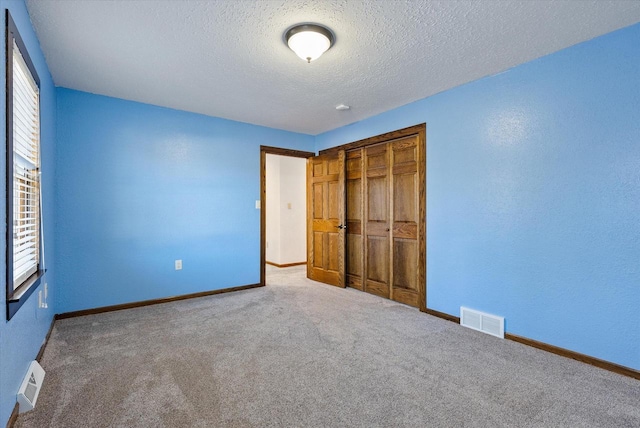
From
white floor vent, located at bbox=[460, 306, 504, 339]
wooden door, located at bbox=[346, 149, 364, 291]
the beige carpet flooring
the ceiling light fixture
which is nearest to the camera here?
the beige carpet flooring

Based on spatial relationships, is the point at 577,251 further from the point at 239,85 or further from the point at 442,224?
the point at 239,85

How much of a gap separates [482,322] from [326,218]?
2.59m

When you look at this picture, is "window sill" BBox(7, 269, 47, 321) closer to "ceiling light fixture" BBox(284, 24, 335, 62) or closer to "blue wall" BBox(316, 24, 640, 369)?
"ceiling light fixture" BBox(284, 24, 335, 62)

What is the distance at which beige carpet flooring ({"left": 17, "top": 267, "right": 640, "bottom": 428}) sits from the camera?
168cm

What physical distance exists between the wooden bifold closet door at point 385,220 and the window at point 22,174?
10.9 feet

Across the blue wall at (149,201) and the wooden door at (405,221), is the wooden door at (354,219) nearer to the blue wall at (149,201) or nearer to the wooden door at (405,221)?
the wooden door at (405,221)

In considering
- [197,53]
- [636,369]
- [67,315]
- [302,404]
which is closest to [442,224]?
[636,369]

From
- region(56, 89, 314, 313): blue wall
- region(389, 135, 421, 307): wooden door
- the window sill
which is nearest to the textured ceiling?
region(56, 89, 314, 313): blue wall

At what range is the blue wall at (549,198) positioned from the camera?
216 centimetres

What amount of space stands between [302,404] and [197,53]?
2.62m

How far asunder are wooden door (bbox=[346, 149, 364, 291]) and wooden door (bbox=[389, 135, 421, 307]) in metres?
0.57

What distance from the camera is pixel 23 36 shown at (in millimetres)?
1924

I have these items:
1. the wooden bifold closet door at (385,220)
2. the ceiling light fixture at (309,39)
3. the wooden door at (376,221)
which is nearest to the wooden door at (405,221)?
the wooden bifold closet door at (385,220)

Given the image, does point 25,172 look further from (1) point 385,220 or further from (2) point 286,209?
(2) point 286,209
